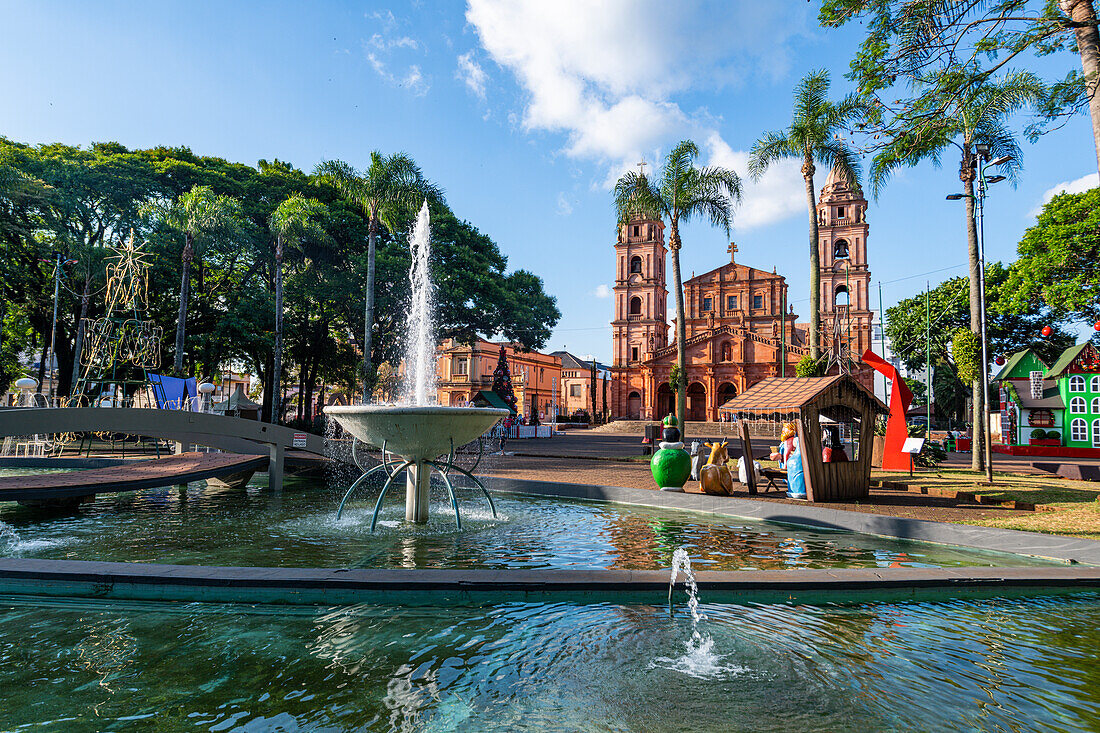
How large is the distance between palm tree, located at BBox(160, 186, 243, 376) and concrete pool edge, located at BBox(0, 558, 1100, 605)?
22.7 meters

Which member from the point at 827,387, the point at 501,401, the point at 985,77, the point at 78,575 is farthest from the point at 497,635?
the point at 501,401

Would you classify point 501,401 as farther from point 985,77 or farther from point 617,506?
point 985,77

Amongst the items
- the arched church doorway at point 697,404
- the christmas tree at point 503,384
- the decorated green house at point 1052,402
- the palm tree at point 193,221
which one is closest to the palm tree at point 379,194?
the palm tree at point 193,221

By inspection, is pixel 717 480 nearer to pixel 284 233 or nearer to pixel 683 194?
pixel 683 194

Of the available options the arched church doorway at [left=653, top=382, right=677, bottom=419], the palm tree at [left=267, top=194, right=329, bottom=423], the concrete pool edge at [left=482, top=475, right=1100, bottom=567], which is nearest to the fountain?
the concrete pool edge at [left=482, top=475, right=1100, bottom=567]

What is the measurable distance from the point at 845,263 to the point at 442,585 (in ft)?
194

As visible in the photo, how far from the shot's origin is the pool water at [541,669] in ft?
9.81

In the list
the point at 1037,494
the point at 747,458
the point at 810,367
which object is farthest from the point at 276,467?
the point at 810,367

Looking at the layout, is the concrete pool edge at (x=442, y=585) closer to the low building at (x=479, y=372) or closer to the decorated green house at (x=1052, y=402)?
the decorated green house at (x=1052, y=402)

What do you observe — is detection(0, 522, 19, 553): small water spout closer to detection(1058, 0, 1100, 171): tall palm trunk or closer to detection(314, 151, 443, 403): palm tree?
detection(1058, 0, 1100, 171): tall palm trunk

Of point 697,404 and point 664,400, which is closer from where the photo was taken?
point 697,404

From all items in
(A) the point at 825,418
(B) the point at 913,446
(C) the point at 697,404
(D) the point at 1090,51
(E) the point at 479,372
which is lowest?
(B) the point at 913,446

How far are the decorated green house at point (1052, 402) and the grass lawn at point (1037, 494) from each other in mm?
19652

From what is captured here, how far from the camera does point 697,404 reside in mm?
57781
